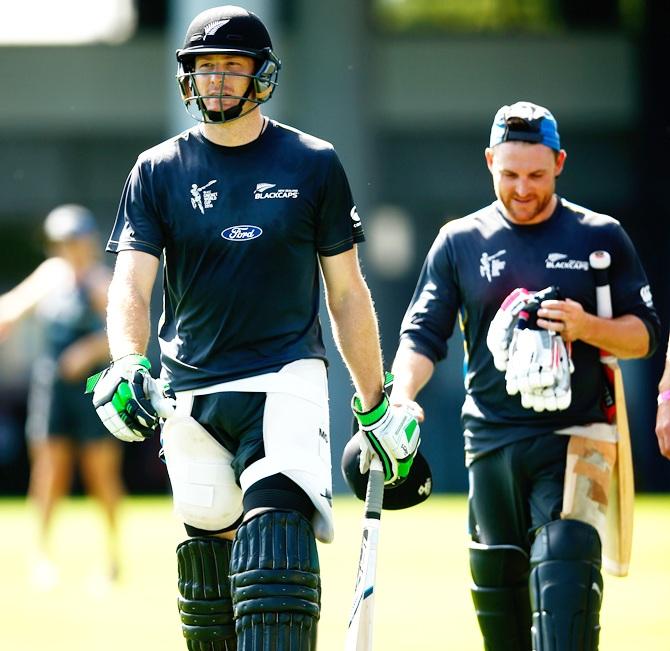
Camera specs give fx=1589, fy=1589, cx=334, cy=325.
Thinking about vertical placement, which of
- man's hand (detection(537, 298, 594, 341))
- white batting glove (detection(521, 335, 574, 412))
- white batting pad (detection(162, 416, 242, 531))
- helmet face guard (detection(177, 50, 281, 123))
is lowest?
white batting pad (detection(162, 416, 242, 531))

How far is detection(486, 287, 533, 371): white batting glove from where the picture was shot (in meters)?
5.70

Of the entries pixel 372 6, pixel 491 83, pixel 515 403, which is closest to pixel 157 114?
pixel 372 6

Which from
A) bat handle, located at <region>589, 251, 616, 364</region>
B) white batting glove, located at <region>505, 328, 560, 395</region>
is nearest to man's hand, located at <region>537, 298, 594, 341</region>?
white batting glove, located at <region>505, 328, 560, 395</region>

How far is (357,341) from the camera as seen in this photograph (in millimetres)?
5504

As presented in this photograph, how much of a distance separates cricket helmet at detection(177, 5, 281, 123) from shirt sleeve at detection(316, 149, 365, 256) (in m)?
0.36

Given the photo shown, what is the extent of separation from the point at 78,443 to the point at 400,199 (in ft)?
37.9

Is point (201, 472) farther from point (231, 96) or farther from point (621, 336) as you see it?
point (621, 336)

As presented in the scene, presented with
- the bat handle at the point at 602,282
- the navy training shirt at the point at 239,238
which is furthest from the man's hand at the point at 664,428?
the navy training shirt at the point at 239,238

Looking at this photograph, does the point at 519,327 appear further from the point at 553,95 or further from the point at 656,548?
the point at 553,95

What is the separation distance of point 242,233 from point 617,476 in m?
1.72

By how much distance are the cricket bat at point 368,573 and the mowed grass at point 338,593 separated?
7.29 feet

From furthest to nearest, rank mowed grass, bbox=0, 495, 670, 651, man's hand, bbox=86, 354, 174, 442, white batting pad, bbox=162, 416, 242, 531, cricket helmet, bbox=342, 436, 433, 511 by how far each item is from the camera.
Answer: mowed grass, bbox=0, 495, 670, 651, cricket helmet, bbox=342, 436, 433, 511, white batting pad, bbox=162, 416, 242, 531, man's hand, bbox=86, 354, 174, 442

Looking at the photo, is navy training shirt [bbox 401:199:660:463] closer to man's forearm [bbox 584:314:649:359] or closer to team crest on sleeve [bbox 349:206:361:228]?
man's forearm [bbox 584:314:649:359]

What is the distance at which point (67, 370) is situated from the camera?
35.1 feet
